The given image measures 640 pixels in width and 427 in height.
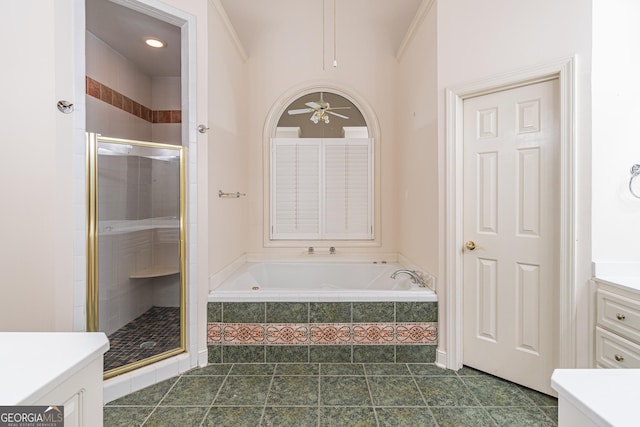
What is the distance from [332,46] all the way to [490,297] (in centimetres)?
288

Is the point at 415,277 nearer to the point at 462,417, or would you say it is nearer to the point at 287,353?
the point at 462,417

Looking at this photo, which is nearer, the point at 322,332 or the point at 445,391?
the point at 445,391

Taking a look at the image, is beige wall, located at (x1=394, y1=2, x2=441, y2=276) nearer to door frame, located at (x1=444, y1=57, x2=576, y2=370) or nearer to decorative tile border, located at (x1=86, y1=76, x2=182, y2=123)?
door frame, located at (x1=444, y1=57, x2=576, y2=370)

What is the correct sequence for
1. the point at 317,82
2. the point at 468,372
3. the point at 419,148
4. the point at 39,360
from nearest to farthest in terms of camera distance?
the point at 39,360, the point at 468,372, the point at 419,148, the point at 317,82

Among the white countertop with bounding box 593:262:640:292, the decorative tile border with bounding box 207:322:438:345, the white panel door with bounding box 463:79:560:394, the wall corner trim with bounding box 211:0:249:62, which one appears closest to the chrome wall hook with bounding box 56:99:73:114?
the wall corner trim with bounding box 211:0:249:62

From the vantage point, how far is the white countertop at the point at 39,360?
62cm

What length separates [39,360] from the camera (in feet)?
2.40

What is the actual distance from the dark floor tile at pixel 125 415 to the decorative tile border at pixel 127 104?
2415 millimetres

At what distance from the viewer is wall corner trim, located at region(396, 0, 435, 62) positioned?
235 cm

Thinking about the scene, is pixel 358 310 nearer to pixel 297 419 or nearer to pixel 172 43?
pixel 297 419

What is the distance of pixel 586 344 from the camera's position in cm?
169

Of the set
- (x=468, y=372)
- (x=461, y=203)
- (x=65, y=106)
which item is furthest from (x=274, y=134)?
(x=468, y=372)

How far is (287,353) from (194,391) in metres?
0.64

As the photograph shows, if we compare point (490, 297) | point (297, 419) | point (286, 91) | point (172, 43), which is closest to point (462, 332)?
point (490, 297)
